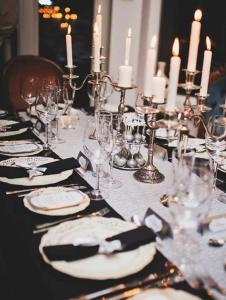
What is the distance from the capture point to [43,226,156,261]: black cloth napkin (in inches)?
34.9

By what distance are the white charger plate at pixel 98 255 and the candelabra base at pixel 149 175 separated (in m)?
0.38

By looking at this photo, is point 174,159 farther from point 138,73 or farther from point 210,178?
point 138,73

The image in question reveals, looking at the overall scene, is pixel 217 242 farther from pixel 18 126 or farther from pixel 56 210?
pixel 18 126

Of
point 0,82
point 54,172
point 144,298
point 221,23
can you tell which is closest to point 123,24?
point 221,23

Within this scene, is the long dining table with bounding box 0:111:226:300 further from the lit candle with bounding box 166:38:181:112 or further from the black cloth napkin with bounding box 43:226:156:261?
the lit candle with bounding box 166:38:181:112

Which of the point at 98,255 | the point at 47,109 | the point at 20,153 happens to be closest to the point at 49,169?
the point at 20,153

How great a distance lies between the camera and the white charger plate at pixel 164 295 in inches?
31.0

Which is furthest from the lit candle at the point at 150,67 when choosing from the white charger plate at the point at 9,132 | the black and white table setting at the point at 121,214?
the white charger plate at the point at 9,132

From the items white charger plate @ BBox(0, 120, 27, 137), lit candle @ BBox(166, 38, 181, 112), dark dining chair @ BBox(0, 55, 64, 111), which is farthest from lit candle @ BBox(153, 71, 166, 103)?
dark dining chair @ BBox(0, 55, 64, 111)

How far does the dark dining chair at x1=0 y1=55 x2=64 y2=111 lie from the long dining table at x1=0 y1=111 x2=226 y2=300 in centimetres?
158

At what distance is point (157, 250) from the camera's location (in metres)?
0.97

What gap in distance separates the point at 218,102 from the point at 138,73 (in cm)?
135

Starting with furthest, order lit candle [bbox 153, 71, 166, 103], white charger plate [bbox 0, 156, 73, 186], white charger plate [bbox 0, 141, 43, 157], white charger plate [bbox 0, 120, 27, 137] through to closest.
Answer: white charger plate [bbox 0, 120, 27, 137] < white charger plate [bbox 0, 141, 43, 157] < white charger plate [bbox 0, 156, 73, 186] < lit candle [bbox 153, 71, 166, 103]

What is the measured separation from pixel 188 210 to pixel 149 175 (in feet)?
1.81
